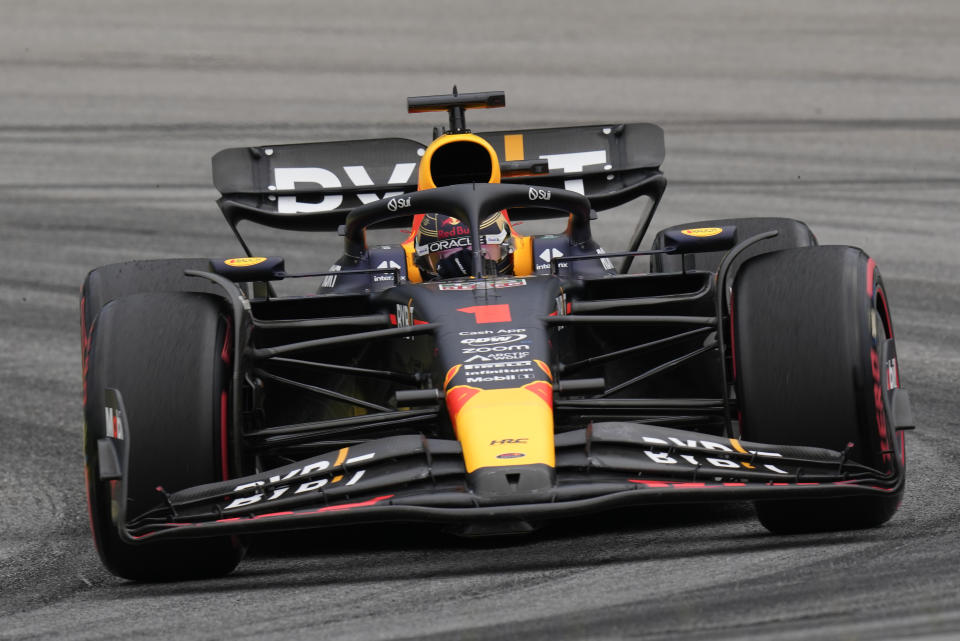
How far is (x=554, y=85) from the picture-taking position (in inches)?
875

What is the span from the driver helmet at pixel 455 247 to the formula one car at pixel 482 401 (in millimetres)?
15

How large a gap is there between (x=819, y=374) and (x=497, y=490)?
1372 mm

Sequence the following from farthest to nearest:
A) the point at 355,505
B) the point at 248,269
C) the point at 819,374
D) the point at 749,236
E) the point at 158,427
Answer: the point at 749,236 → the point at 248,269 → the point at 819,374 → the point at 158,427 → the point at 355,505

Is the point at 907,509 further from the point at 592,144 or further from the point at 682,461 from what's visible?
the point at 592,144

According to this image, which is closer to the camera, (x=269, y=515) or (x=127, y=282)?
(x=269, y=515)

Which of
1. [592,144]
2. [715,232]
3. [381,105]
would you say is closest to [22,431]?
[592,144]

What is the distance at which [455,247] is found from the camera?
7.81 m

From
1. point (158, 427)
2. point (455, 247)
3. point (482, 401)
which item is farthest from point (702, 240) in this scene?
point (158, 427)

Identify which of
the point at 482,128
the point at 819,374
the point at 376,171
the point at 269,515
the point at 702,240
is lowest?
the point at 269,515

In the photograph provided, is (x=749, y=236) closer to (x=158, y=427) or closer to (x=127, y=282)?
(x=127, y=282)

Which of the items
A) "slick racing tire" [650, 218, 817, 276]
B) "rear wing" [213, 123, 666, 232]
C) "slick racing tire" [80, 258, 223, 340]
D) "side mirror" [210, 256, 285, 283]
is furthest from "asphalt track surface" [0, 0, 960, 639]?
"rear wing" [213, 123, 666, 232]

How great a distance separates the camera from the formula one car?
18.2 ft

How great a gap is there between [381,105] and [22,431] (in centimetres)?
1241

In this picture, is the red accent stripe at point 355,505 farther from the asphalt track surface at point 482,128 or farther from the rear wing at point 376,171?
the rear wing at point 376,171
